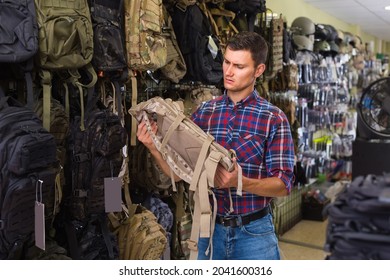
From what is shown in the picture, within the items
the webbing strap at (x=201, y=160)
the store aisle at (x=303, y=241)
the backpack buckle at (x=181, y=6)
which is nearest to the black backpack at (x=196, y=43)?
the backpack buckle at (x=181, y=6)

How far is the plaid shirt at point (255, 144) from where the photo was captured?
1.70 m

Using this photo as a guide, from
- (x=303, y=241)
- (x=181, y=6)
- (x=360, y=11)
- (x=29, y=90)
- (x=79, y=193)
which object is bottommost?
(x=303, y=241)

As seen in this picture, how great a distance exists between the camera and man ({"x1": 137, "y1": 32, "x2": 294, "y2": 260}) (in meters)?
1.70

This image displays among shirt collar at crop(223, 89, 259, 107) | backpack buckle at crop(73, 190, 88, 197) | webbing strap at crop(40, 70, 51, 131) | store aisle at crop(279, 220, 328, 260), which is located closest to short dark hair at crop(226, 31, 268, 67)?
shirt collar at crop(223, 89, 259, 107)

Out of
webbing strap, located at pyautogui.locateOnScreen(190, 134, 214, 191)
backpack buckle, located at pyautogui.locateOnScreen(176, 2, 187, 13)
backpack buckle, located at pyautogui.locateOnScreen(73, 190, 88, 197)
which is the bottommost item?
backpack buckle, located at pyautogui.locateOnScreen(73, 190, 88, 197)

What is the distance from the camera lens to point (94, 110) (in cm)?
224

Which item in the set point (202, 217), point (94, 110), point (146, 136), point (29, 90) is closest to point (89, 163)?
point (94, 110)

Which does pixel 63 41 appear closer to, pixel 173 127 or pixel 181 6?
pixel 173 127

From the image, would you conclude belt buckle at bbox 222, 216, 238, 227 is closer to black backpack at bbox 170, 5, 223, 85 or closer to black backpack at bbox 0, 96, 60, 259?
black backpack at bbox 0, 96, 60, 259

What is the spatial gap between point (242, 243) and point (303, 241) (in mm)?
2740

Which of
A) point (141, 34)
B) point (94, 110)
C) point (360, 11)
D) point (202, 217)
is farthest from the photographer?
point (360, 11)

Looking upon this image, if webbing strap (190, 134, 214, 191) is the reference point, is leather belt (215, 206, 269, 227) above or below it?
below

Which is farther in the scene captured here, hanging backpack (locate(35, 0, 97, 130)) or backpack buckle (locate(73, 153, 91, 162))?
backpack buckle (locate(73, 153, 91, 162))

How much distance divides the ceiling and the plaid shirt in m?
3.95
